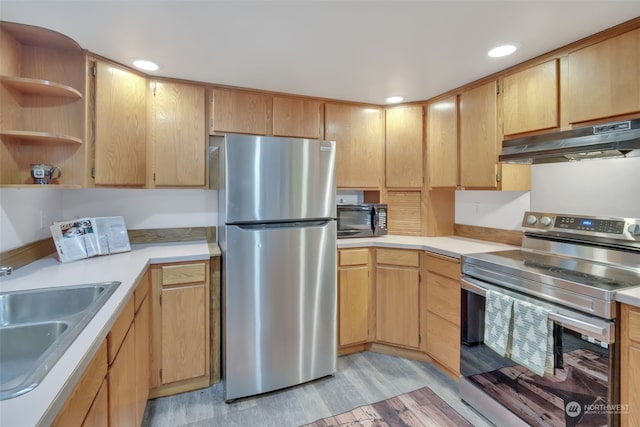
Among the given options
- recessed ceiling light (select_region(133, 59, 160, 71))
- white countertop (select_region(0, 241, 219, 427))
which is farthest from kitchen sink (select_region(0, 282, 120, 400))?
recessed ceiling light (select_region(133, 59, 160, 71))

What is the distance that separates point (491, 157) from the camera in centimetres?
218

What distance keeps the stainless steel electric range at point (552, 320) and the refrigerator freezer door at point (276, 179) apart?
1078 mm

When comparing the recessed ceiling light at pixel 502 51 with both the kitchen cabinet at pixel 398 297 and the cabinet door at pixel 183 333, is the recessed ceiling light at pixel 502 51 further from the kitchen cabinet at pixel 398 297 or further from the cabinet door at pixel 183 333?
the cabinet door at pixel 183 333

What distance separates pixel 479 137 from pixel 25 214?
293 cm

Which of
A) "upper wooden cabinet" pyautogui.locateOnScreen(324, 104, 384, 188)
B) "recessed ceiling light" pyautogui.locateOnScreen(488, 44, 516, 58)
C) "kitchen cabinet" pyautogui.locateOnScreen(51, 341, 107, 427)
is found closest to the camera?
"kitchen cabinet" pyautogui.locateOnScreen(51, 341, 107, 427)

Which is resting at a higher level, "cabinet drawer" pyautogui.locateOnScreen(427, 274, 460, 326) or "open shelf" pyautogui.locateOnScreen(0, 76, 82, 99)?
"open shelf" pyautogui.locateOnScreen(0, 76, 82, 99)

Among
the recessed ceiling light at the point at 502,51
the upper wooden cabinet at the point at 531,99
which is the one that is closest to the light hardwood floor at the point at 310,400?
the upper wooden cabinet at the point at 531,99

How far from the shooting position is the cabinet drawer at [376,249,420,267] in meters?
2.44

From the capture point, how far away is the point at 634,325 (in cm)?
124

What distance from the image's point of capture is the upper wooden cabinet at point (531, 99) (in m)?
1.83

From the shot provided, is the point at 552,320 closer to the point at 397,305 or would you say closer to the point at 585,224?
the point at 585,224

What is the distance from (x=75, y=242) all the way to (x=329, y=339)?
5.78ft

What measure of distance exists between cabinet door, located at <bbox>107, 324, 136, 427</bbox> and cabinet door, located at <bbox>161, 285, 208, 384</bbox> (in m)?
0.46

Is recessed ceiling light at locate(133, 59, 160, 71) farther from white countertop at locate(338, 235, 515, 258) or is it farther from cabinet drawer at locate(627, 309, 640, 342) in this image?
cabinet drawer at locate(627, 309, 640, 342)
